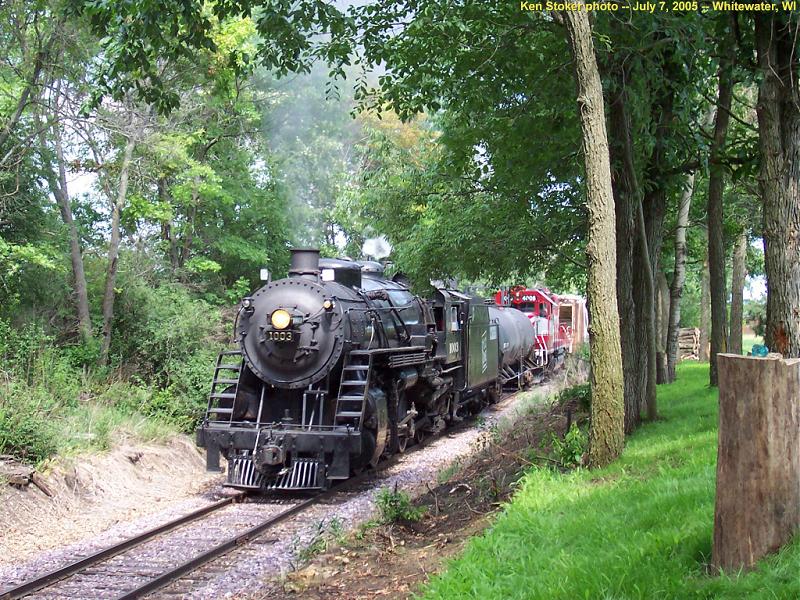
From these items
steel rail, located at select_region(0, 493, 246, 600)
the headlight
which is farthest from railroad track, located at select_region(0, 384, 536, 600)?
the headlight

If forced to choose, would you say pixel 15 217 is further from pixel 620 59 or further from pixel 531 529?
pixel 531 529

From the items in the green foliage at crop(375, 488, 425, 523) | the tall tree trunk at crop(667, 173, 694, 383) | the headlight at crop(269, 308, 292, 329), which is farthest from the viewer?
the tall tree trunk at crop(667, 173, 694, 383)

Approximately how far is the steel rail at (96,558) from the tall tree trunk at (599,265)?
4765 mm

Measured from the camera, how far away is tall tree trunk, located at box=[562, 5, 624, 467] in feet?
26.2

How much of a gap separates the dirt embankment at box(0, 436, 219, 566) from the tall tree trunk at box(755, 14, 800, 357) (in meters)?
8.01

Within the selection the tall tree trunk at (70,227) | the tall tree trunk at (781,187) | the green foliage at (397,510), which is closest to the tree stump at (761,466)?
the green foliage at (397,510)

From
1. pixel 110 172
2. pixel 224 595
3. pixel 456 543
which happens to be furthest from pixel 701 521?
pixel 110 172

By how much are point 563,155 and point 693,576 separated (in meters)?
9.30

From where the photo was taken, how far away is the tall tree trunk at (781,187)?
28.0 feet

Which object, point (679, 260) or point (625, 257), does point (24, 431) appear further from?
point (679, 260)

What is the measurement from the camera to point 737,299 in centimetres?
1797

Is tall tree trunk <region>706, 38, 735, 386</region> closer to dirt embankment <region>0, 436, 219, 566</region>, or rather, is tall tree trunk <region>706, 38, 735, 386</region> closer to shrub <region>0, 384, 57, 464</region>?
dirt embankment <region>0, 436, 219, 566</region>

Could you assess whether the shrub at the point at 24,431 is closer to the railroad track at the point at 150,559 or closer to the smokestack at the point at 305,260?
the railroad track at the point at 150,559

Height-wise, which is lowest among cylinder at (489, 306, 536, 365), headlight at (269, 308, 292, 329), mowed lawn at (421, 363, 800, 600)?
mowed lawn at (421, 363, 800, 600)
